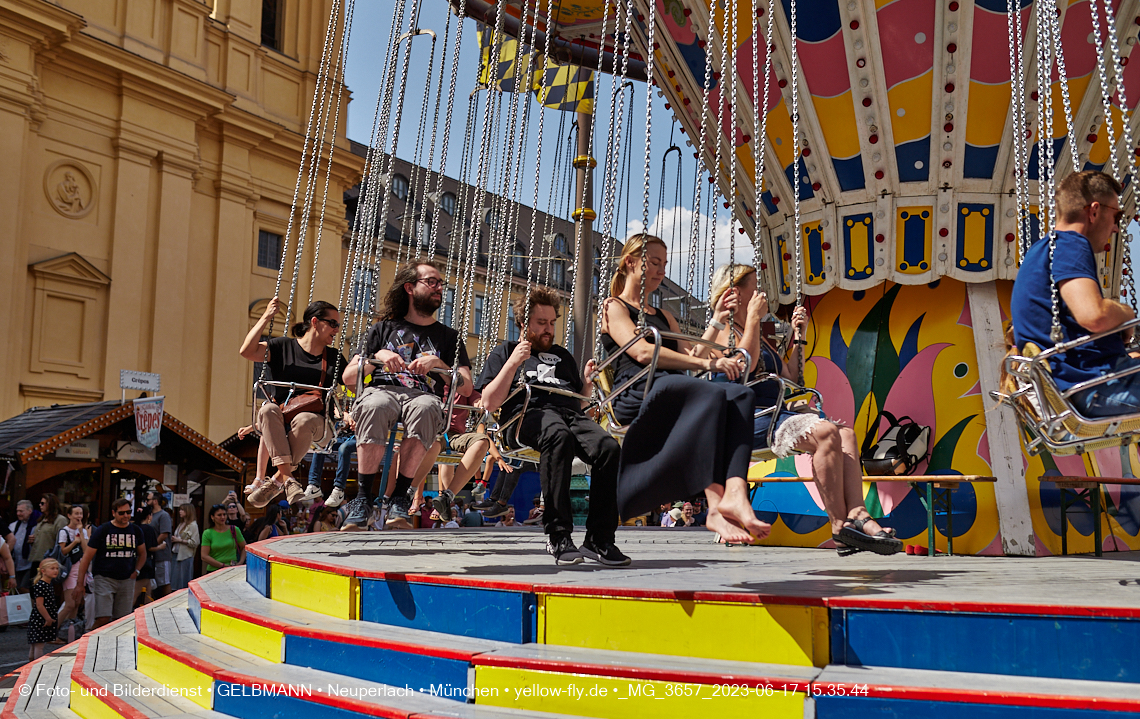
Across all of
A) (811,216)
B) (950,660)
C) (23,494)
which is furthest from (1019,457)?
(23,494)

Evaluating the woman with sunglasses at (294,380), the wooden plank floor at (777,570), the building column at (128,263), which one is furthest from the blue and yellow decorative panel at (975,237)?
the building column at (128,263)

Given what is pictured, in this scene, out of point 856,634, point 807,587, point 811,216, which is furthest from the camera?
point 811,216

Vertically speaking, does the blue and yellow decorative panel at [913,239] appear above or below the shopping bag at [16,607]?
above

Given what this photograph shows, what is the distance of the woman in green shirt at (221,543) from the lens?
1004 cm

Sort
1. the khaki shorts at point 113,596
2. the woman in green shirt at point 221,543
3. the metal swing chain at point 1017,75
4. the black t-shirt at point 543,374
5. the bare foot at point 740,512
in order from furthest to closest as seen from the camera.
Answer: the woman in green shirt at point 221,543, the khaki shorts at point 113,596, the metal swing chain at point 1017,75, the black t-shirt at point 543,374, the bare foot at point 740,512

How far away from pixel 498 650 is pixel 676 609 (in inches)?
25.0

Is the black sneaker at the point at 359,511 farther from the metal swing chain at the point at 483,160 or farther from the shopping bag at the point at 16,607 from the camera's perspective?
the shopping bag at the point at 16,607

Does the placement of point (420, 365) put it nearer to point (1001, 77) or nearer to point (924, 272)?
point (924, 272)

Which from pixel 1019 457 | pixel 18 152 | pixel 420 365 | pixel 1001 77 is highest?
pixel 18 152

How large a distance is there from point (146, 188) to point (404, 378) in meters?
18.7

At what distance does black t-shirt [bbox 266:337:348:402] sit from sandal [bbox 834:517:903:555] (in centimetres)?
365

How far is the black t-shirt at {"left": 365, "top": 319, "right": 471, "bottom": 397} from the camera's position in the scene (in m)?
5.50

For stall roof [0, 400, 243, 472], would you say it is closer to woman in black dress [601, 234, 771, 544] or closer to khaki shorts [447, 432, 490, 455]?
khaki shorts [447, 432, 490, 455]

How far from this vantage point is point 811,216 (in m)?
6.49
